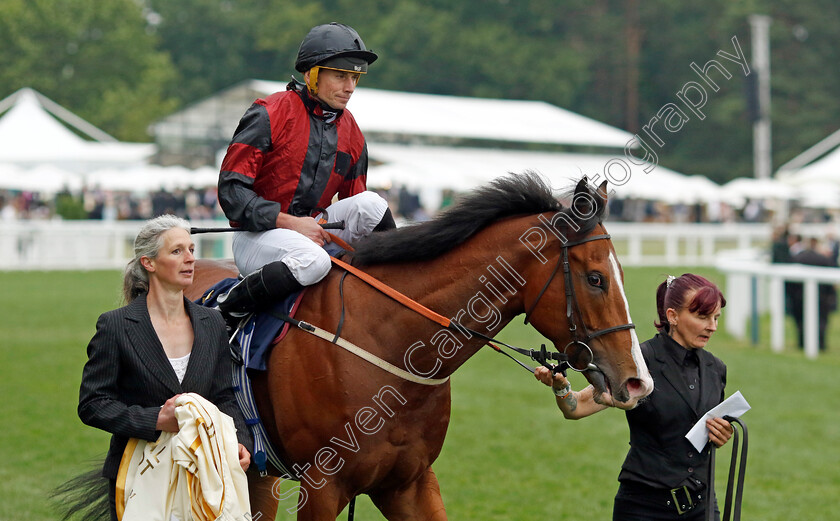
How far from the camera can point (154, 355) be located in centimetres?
346

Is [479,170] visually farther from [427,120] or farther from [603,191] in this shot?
[603,191]

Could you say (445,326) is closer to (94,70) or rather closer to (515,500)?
(515,500)

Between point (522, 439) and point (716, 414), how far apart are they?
14.7 feet

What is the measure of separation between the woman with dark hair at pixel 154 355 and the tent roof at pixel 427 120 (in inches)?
1197

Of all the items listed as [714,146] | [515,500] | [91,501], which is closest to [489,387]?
[515,500]

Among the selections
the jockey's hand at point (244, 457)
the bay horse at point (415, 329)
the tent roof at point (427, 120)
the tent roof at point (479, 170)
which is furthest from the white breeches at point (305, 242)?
the tent roof at point (427, 120)

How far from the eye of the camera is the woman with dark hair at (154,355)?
340 centimetres

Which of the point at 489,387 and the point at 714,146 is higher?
the point at 714,146

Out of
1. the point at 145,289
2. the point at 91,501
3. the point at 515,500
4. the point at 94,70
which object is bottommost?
the point at 515,500

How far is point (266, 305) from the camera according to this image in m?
4.09

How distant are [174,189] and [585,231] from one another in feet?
83.2

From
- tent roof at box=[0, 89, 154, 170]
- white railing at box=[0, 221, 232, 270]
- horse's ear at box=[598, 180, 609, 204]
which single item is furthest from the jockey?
tent roof at box=[0, 89, 154, 170]

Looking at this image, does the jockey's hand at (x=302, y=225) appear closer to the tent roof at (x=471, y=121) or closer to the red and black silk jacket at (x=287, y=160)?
the red and black silk jacket at (x=287, y=160)

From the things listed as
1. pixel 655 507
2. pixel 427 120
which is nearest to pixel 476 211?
pixel 655 507
